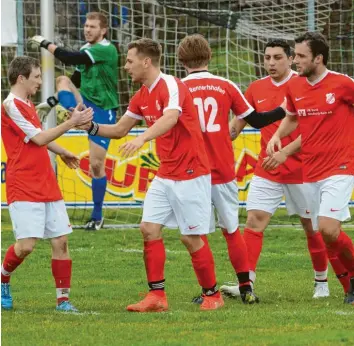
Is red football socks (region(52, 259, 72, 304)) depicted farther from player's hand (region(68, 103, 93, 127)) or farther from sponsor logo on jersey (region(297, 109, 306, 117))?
sponsor logo on jersey (region(297, 109, 306, 117))

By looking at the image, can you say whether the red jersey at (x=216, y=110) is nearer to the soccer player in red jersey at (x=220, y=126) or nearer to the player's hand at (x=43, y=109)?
the soccer player in red jersey at (x=220, y=126)

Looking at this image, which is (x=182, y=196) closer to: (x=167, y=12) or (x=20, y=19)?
(x=20, y=19)

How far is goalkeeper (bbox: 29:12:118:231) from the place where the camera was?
47.7 feet

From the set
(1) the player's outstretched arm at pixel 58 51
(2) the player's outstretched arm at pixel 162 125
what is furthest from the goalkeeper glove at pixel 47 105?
(2) the player's outstretched arm at pixel 162 125

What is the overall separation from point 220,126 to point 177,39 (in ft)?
31.2

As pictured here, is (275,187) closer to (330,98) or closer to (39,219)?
(330,98)

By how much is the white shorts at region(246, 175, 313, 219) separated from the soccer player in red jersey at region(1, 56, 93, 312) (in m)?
1.69

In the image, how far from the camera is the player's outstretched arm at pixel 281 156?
29.7 feet

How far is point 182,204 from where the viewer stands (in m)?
8.58

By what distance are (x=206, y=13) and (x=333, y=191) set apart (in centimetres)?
796

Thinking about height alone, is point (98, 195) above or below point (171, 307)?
below

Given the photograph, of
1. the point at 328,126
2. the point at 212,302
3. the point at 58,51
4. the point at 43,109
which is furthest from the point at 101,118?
the point at 212,302

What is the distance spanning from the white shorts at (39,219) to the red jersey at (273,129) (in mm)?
1944

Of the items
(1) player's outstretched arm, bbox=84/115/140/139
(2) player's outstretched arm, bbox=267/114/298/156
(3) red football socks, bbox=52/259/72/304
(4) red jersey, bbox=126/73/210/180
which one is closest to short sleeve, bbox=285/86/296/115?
(2) player's outstretched arm, bbox=267/114/298/156
